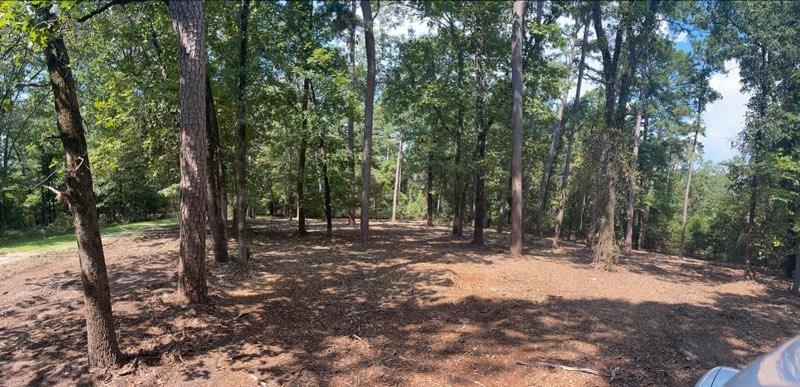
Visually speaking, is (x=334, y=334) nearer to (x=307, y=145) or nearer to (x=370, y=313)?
(x=370, y=313)

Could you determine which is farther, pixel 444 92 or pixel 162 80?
pixel 444 92

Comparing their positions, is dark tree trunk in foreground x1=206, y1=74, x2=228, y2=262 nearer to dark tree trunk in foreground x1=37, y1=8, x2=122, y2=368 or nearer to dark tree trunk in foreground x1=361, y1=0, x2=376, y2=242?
dark tree trunk in foreground x1=37, y1=8, x2=122, y2=368

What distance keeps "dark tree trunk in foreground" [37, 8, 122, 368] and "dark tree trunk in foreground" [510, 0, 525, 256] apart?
10.9 meters

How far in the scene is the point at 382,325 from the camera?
20.5 ft

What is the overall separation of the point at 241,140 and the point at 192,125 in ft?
14.3

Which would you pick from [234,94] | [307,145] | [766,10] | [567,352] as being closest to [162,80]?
[234,94]

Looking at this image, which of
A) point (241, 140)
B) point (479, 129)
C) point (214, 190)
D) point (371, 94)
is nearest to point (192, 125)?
point (214, 190)

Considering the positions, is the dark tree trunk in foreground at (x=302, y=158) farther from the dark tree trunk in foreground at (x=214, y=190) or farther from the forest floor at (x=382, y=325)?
the forest floor at (x=382, y=325)

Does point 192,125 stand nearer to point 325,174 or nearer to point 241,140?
point 241,140

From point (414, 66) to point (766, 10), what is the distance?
1248 centimetres

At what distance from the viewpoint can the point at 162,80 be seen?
10258mm

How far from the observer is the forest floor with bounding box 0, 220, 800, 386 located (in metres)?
4.69

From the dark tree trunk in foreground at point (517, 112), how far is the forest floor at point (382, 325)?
268cm

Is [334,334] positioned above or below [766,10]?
below
